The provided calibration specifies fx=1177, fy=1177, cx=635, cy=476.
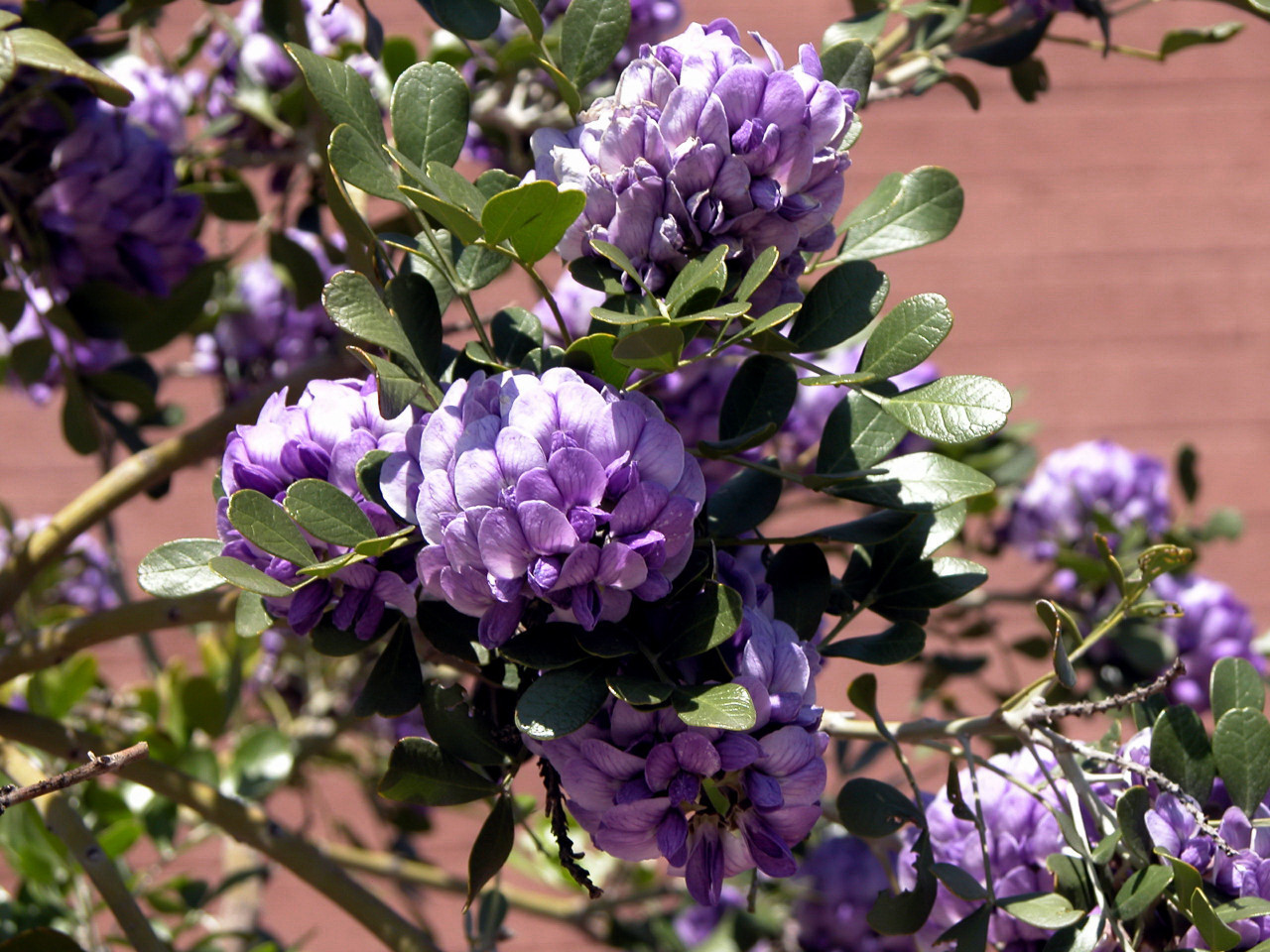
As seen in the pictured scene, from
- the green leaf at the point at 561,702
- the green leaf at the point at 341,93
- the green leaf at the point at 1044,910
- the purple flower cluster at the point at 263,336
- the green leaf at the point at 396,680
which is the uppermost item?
the green leaf at the point at 341,93

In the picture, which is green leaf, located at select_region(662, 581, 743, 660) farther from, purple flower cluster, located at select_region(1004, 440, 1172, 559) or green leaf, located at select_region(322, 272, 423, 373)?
purple flower cluster, located at select_region(1004, 440, 1172, 559)

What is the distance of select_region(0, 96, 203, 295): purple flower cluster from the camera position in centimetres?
68

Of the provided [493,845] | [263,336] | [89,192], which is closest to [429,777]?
[493,845]

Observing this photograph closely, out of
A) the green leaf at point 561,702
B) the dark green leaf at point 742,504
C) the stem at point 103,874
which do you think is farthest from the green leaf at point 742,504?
the stem at point 103,874

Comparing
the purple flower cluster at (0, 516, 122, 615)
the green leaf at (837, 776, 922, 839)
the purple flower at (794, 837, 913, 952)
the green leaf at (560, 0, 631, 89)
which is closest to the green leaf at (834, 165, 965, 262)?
the green leaf at (560, 0, 631, 89)

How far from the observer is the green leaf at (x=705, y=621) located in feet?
1.23

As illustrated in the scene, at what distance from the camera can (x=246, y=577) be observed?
39cm

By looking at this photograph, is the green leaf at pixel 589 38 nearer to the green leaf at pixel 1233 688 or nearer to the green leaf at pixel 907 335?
the green leaf at pixel 907 335

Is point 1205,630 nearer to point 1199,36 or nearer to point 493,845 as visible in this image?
point 1199,36

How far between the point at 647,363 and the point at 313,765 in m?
0.96

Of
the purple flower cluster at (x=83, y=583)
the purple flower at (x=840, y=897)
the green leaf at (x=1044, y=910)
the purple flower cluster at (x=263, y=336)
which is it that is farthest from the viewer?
the purple flower cluster at (x=83, y=583)

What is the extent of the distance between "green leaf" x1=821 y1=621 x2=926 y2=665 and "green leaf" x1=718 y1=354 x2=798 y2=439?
0.34 feet

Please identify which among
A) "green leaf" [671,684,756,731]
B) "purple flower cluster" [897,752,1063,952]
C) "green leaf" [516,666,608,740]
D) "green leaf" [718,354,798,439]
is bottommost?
"purple flower cluster" [897,752,1063,952]

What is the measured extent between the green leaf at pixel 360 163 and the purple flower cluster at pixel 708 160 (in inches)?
2.4
